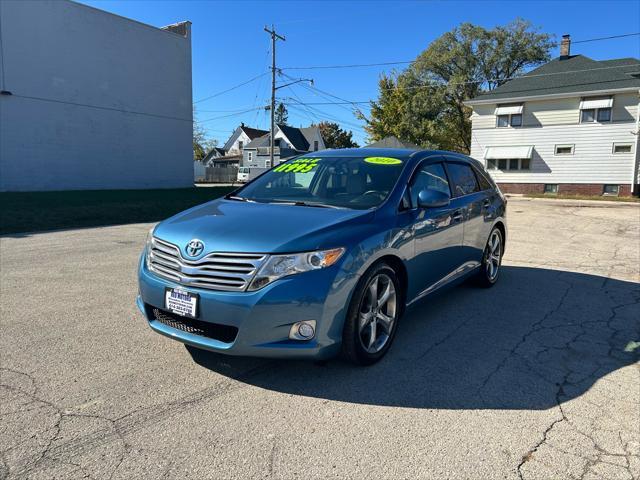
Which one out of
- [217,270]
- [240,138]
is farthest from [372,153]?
[240,138]

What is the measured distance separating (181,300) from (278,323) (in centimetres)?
70

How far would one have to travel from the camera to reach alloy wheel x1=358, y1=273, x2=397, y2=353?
3.42m

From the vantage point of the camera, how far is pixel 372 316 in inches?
137

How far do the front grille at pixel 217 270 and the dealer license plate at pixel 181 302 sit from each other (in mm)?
72

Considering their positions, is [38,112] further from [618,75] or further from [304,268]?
[618,75]

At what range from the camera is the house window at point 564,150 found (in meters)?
27.1

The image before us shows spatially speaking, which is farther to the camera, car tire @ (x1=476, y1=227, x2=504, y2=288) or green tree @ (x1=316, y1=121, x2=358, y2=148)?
green tree @ (x1=316, y1=121, x2=358, y2=148)

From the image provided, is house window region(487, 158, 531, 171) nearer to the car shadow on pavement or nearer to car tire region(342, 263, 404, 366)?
the car shadow on pavement

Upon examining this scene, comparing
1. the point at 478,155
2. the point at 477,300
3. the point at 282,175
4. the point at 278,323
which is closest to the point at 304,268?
the point at 278,323

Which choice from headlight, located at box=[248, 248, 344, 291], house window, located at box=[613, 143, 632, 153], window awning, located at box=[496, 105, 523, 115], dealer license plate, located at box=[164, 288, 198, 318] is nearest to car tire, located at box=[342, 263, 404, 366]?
headlight, located at box=[248, 248, 344, 291]

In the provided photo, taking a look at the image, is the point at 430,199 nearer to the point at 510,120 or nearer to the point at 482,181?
the point at 482,181

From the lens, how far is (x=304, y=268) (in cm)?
298

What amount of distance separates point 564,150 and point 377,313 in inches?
1112

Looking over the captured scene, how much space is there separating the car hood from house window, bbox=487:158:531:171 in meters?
28.3
